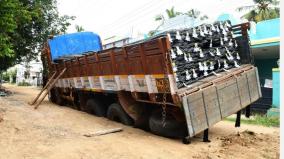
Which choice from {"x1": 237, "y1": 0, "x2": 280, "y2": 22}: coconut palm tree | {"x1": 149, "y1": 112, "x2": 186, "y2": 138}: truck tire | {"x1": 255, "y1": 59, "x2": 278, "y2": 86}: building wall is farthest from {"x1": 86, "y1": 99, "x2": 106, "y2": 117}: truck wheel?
{"x1": 237, "y1": 0, "x2": 280, "y2": 22}: coconut palm tree

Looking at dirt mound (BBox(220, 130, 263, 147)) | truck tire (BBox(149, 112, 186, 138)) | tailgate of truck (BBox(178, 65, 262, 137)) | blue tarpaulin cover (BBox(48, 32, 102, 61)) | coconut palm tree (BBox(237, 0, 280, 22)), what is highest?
coconut palm tree (BBox(237, 0, 280, 22))

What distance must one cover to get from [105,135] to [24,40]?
1475 centimetres

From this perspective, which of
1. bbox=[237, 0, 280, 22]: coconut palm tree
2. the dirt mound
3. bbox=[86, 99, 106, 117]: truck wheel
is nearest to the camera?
the dirt mound

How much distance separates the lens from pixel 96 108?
11.4 meters

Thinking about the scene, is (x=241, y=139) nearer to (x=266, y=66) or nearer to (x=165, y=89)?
(x=165, y=89)

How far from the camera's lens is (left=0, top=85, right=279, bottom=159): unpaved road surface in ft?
21.1

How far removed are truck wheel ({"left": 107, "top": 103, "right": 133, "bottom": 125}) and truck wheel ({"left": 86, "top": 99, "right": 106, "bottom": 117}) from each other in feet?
2.83

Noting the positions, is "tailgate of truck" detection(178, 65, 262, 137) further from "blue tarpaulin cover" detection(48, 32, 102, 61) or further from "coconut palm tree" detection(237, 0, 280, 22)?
"coconut palm tree" detection(237, 0, 280, 22)

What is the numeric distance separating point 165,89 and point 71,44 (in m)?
8.36

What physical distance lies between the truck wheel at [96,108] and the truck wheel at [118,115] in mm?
863

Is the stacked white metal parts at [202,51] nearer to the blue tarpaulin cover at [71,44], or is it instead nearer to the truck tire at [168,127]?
the truck tire at [168,127]

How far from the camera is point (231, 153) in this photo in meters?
6.58

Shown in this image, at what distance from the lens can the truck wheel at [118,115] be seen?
9.24m
